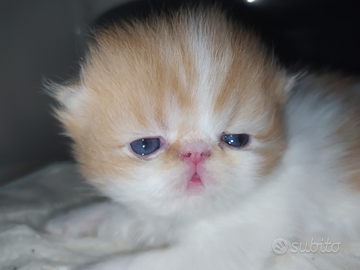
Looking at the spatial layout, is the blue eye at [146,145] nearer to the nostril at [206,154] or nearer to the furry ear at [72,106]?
the nostril at [206,154]

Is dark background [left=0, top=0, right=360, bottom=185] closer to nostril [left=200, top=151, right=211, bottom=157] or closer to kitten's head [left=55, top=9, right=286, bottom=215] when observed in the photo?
kitten's head [left=55, top=9, right=286, bottom=215]

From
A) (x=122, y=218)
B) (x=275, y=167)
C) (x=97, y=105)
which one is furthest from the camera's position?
(x=122, y=218)

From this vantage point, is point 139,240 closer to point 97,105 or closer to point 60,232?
point 60,232

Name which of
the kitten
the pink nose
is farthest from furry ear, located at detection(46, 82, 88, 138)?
the pink nose

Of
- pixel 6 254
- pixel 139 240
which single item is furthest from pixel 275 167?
pixel 6 254

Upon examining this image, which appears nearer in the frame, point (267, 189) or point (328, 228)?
point (267, 189)

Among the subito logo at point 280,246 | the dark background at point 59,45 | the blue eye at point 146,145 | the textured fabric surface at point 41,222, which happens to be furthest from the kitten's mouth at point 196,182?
the dark background at point 59,45
